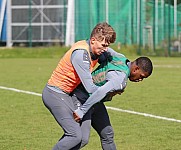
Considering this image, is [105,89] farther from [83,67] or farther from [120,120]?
[120,120]

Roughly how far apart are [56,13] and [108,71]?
35.9 meters

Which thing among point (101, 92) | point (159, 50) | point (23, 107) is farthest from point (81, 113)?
point (159, 50)

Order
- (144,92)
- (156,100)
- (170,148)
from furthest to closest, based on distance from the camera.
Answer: (144,92), (156,100), (170,148)

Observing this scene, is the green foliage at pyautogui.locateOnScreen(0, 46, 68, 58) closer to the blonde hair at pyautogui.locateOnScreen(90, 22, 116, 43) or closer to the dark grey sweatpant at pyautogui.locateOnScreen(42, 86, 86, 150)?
the dark grey sweatpant at pyautogui.locateOnScreen(42, 86, 86, 150)

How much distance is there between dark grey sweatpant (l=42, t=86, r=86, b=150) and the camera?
310 inches

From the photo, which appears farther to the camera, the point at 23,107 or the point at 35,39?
the point at 35,39

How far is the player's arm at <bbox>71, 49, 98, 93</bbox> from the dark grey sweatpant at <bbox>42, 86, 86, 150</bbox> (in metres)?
0.41

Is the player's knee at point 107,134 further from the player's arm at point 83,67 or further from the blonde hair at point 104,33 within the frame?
the blonde hair at point 104,33

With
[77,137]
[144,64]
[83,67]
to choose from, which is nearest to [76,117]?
[77,137]

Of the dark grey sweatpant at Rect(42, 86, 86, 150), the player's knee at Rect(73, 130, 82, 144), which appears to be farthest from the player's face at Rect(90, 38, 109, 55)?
the player's knee at Rect(73, 130, 82, 144)

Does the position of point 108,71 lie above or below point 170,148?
above

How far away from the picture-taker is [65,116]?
794cm

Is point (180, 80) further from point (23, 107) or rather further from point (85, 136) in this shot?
point (85, 136)

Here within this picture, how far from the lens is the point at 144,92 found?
62.7 feet
